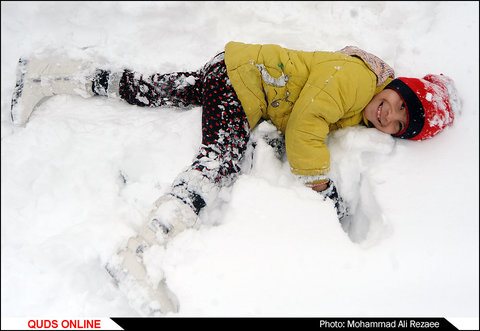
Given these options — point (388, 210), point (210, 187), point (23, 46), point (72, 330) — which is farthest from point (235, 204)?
point (23, 46)

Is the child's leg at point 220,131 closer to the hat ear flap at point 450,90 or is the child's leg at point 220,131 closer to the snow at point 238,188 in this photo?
the snow at point 238,188

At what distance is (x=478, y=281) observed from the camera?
2.82ft

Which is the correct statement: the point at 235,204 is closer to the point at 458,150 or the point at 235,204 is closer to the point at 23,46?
the point at 458,150

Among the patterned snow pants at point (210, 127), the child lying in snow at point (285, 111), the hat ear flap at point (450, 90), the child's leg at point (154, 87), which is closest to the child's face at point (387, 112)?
the child lying in snow at point (285, 111)

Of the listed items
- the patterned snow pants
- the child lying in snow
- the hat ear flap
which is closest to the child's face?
the child lying in snow

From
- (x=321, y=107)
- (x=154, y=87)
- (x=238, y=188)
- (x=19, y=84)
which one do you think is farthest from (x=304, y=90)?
(x=19, y=84)

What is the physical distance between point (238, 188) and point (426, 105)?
65 centimetres

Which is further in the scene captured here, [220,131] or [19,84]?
[19,84]

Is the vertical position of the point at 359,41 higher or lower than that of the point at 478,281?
higher

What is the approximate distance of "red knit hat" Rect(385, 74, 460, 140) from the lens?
1.03 metres

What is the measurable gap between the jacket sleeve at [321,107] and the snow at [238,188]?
0.10m

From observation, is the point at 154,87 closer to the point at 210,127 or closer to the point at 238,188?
the point at 210,127

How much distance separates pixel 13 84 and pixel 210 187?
91cm

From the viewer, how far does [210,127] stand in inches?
45.5
